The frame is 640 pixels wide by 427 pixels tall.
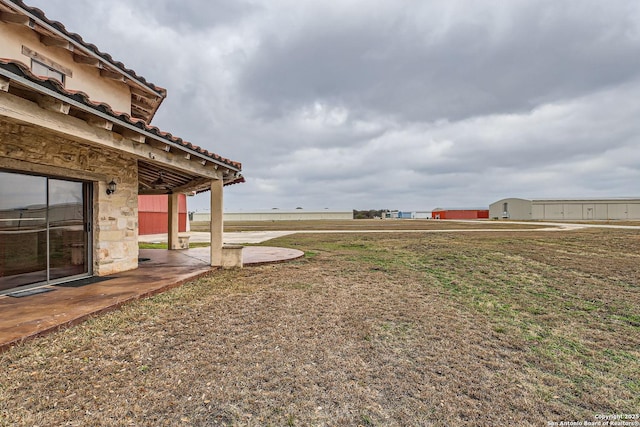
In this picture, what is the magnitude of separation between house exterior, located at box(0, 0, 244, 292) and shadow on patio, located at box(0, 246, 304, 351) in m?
0.81

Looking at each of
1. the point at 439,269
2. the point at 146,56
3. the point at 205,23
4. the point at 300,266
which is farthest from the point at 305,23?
the point at 439,269

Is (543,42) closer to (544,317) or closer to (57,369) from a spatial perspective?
(544,317)

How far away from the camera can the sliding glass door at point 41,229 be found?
5630mm

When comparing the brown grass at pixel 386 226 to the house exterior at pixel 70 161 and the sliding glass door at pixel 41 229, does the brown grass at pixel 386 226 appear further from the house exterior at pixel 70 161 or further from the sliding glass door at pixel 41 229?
the sliding glass door at pixel 41 229

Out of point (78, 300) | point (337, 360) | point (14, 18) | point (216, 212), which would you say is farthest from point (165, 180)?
point (337, 360)

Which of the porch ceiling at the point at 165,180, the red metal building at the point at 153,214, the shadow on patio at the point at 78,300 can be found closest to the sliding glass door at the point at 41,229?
the shadow on patio at the point at 78,300

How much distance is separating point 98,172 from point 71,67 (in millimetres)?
2709

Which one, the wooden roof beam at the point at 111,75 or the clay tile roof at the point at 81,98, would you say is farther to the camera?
the wooden roof beam at the point at 111,75

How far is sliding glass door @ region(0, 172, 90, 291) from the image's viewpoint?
222 inches

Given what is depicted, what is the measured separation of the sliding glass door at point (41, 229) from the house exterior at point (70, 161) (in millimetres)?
16

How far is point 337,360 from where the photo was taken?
3.47 meters

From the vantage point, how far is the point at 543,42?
1521cm

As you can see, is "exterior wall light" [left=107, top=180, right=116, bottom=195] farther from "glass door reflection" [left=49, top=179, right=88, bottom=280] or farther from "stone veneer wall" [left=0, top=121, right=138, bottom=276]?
"glass door reflection" [left=49, top=179, right=88, bottom=280]

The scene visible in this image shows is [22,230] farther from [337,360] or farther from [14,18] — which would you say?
[337,360]
